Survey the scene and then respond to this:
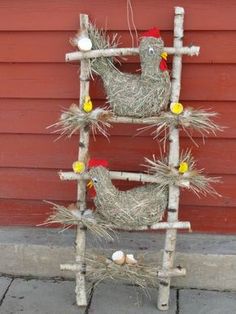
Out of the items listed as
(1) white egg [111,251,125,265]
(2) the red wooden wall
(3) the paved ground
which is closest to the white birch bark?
(2) the red wooden wall

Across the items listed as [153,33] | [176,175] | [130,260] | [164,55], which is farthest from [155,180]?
[153,33]

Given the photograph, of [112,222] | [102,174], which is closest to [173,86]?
[102,174]

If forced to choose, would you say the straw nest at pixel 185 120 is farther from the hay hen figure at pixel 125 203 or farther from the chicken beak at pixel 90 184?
the chicken beak at pixel 90 184

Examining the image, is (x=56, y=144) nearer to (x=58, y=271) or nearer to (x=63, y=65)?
(x=63, y=65)

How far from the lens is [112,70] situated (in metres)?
2.93

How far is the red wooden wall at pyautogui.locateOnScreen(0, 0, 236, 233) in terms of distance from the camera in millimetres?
3037

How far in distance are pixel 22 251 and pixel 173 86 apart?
1.29 meters

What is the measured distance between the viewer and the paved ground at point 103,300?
10.2ft

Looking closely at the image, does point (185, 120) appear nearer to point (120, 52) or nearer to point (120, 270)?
point (120, 52)

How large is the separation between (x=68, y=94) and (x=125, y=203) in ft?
2.29

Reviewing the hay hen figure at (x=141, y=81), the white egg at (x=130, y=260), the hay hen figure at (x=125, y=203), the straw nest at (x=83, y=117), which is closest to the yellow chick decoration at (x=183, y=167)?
the hay hen figure at (x=125, y=203)

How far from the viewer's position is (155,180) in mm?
2951

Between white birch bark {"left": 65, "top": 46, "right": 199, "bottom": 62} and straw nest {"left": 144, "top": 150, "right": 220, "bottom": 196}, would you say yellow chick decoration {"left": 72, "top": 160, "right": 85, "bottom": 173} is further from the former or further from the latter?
white birch bark {"left": 65, "top": 46, "right": 199, "bottom": 62}

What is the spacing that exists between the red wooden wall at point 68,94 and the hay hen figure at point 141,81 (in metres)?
0.20
